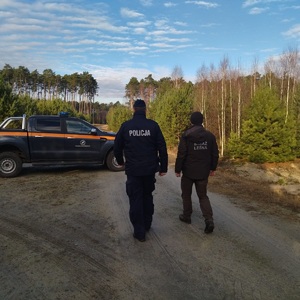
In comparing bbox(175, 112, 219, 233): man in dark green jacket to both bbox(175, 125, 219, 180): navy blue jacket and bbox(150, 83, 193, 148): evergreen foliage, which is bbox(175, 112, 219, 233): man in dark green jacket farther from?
bbox(150, 83, 193, 148): evergreen foliage

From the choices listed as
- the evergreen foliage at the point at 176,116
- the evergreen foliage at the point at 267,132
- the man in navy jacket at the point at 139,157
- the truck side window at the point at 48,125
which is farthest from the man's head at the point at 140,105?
the evergreen foliage at the point at 176,116

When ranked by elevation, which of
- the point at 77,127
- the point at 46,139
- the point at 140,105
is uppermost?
the point at 140,105

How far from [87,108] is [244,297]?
331ft

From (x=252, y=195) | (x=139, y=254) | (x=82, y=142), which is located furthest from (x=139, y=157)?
(x=82, y=142)

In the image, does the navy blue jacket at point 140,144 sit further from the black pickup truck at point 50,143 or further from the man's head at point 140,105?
the black pickup truck at point 50,143

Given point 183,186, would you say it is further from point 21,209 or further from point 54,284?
point 21,209

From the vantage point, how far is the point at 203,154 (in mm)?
4836

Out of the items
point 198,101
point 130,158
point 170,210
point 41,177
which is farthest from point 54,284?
point 198,101

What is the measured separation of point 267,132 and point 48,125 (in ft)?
39.7

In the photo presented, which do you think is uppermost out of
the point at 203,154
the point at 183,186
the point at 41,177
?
the point at 203,154

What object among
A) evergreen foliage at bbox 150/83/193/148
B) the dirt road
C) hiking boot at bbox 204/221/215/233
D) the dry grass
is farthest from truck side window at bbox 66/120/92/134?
evergreen foliage at bbox 150/83/193/148

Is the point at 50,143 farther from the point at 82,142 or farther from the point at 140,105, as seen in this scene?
the point at 140,105

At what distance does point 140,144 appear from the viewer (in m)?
4.38

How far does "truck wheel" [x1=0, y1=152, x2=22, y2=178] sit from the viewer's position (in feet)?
30.9
